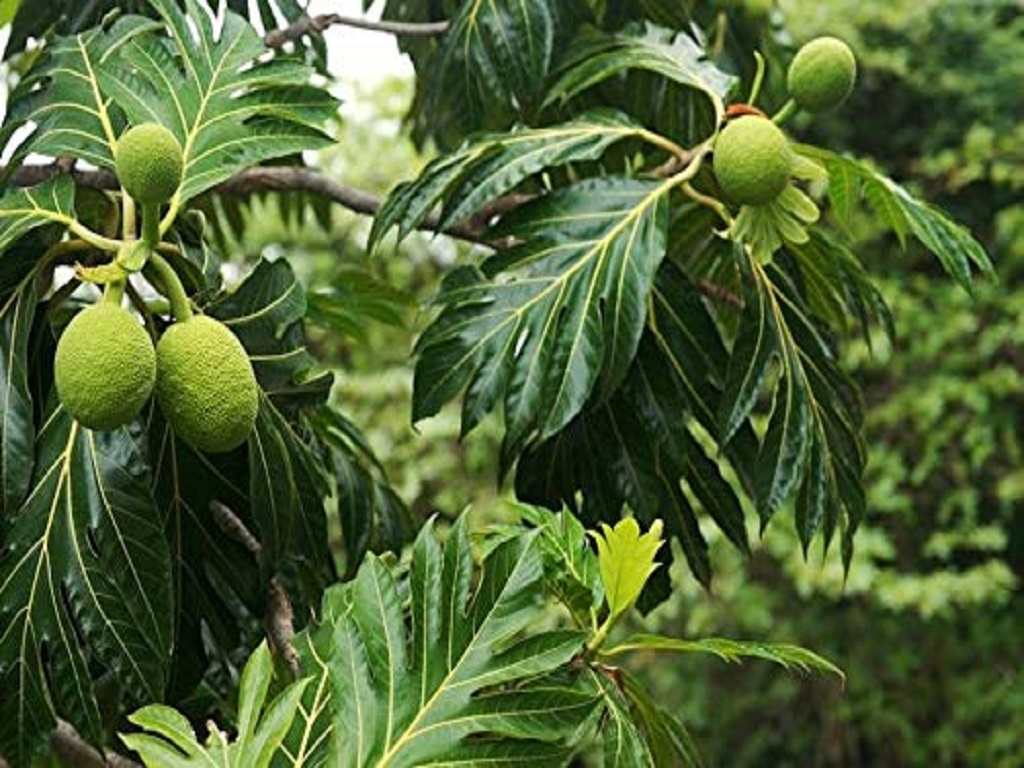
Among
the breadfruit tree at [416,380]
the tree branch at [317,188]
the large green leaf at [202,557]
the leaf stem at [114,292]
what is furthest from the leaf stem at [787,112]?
the leaf stem at [114,292]

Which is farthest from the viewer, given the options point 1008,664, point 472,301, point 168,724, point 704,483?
point 1008,664

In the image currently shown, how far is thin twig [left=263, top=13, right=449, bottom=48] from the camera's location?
1.48 m

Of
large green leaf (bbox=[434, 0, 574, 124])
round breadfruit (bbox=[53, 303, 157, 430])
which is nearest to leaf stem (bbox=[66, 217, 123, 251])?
round breadfruit (bbox=[53, 303, 157, 430])

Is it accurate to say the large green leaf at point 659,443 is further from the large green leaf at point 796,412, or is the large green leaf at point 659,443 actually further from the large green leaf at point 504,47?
the large green leaf at point 504,47

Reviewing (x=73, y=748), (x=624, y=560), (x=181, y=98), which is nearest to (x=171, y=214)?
(x=181, y=98)

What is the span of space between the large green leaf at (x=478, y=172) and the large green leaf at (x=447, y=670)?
49 centimetres

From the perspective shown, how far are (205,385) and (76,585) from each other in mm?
Answer: 202

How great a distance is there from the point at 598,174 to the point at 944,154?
2.80 meters

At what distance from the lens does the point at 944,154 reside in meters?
4.25

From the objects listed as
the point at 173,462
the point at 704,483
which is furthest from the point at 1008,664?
the point at 173,462

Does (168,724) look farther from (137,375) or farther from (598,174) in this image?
(598,174)

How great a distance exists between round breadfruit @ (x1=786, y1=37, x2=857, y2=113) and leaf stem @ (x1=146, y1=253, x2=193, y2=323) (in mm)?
619

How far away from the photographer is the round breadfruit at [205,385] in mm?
971

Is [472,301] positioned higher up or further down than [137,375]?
further down
